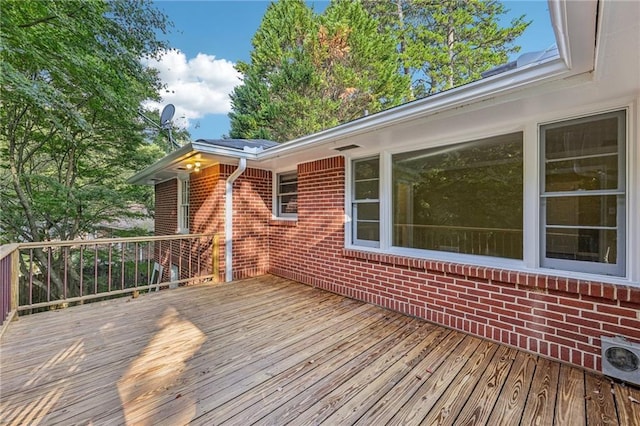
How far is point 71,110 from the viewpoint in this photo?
5422 mm

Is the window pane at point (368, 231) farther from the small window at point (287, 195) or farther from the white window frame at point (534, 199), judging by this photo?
the small window at point (287, 195)

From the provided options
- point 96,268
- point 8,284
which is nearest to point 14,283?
point 8,284

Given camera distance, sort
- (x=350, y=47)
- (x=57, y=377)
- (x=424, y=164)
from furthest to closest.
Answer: (x=350, y=47), (x=424, y=164), (x=57, y=377)

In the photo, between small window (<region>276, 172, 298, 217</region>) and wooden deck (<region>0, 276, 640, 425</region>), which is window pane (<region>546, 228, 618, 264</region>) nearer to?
wooden deck (<region>0, 276, 640, 425</region>)

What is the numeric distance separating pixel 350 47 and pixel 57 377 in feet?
39.7

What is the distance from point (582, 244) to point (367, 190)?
243 cm

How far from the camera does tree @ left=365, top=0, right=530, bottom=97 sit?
11500 mm

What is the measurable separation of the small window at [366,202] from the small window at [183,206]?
4651 millimetres

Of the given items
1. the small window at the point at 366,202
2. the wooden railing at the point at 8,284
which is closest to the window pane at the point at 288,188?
the small window at the point at 366,202

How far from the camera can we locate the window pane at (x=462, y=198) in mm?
3008

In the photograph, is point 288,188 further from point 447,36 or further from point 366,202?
point 447,36

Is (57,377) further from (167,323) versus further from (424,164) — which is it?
(424,164)

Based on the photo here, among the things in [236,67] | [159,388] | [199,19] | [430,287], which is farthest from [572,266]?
[236,67]

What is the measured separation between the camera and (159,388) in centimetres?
201
